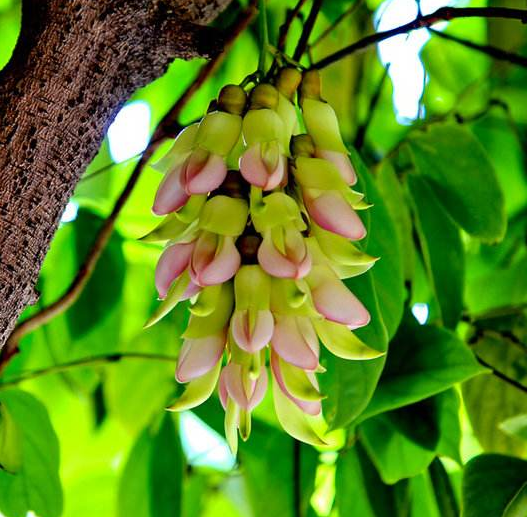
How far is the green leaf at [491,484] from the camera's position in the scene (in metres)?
0.51

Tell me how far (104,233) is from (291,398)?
0.86ft

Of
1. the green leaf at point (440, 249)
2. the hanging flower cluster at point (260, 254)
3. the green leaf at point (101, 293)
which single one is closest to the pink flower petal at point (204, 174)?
the hanging flower cluster at point (260, 254)

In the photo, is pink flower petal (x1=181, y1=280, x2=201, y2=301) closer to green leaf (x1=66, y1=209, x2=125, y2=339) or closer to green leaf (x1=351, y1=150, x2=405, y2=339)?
green leaf (x1=351, y1=150, x2=405, y2=339)

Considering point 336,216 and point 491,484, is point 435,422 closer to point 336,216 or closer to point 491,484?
point 491,484

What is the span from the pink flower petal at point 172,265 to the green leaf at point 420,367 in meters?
0.18

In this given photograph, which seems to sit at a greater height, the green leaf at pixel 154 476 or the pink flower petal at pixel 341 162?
the pink flower petal at pixel 341 162

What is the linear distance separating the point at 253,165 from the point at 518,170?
0.71m

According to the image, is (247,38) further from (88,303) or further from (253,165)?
(253,165)

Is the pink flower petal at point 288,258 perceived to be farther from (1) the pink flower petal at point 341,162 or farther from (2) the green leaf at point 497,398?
(2) the green leaf at point 497,398

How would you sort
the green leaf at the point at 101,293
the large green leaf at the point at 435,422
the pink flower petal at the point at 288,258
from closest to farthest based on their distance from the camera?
the pink flower petal at the point at 288,258 < the large green leaf at the point at 435,422 < the green leaf at the point at 101,293

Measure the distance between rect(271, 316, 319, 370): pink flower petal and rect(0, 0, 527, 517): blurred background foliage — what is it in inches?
3.5

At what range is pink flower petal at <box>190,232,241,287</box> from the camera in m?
0.36

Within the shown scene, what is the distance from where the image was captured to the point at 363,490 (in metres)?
0.62

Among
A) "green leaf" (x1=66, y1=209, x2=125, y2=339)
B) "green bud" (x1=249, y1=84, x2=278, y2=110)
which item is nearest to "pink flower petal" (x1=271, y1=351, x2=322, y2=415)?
"green bud" (x1=249, y1=84, x2=278, y2=110)
